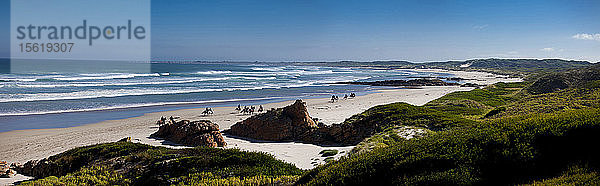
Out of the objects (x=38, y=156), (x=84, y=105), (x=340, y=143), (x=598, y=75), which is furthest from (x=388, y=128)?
(x=84, y=105)

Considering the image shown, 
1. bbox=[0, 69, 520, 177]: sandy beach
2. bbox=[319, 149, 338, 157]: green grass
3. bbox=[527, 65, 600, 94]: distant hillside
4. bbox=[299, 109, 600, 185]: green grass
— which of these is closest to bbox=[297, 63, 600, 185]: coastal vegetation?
bbox=[299, 109, 600, 185]: green grass

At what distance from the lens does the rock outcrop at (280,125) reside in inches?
593

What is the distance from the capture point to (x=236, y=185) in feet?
20.3

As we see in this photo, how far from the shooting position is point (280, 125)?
1525cm

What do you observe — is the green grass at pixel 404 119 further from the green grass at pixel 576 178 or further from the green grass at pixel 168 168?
the green grass at pixel 576 178

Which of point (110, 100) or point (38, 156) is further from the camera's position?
point (110, 100)

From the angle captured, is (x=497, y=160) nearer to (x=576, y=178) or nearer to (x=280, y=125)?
(x=576, y=178)

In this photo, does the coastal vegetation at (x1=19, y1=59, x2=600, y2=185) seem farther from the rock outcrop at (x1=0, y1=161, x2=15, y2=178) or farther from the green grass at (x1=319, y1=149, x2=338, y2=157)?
the green grass at (x1=319, y1=149, x2=338, y2=157)

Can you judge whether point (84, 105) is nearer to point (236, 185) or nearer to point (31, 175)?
point (31, 175)

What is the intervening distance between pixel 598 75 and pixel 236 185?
28.4 meters

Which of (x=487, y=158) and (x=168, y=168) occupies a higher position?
(x=487, y=158)

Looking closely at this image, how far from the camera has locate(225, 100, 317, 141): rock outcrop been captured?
49.4ft

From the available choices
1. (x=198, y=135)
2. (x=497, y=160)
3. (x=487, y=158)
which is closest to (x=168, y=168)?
(x=198, y=135)

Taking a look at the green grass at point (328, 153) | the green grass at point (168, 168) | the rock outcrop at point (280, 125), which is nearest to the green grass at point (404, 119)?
the rock outcrop at point (280, 125)
